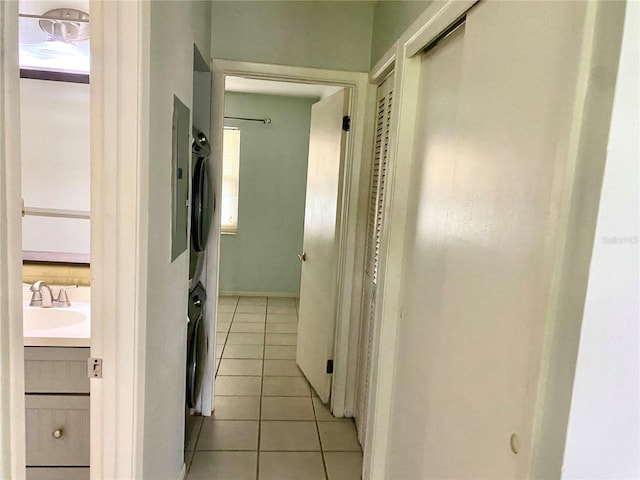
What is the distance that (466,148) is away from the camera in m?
1.18

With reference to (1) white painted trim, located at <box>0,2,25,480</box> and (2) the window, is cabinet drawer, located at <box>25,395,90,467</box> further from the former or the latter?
(2) the window

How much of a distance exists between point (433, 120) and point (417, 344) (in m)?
0.83

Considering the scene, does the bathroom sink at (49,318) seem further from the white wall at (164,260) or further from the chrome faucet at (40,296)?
the white wall at (164,260)

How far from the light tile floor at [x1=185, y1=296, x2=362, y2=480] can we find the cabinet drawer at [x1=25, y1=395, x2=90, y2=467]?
0.66 meters

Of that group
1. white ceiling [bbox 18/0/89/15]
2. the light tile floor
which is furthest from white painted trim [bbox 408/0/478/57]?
the light tile floor

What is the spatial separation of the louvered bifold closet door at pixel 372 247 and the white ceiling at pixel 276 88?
202cm

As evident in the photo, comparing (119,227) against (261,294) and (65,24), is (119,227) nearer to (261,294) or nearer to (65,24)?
(65,24)

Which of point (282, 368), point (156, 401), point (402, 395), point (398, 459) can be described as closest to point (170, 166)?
point (156, 401)

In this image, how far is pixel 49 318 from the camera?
1.82m

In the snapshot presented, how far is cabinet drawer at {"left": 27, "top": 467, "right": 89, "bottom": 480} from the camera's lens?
1611 millimetres

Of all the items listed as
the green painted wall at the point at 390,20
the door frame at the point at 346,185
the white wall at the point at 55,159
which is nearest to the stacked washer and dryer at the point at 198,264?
the door frame at the point at 346,185

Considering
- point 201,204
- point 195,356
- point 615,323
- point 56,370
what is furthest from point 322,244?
point 615,323

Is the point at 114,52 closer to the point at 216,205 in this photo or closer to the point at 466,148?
the point at 466,148

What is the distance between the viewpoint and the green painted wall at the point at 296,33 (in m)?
2.30
